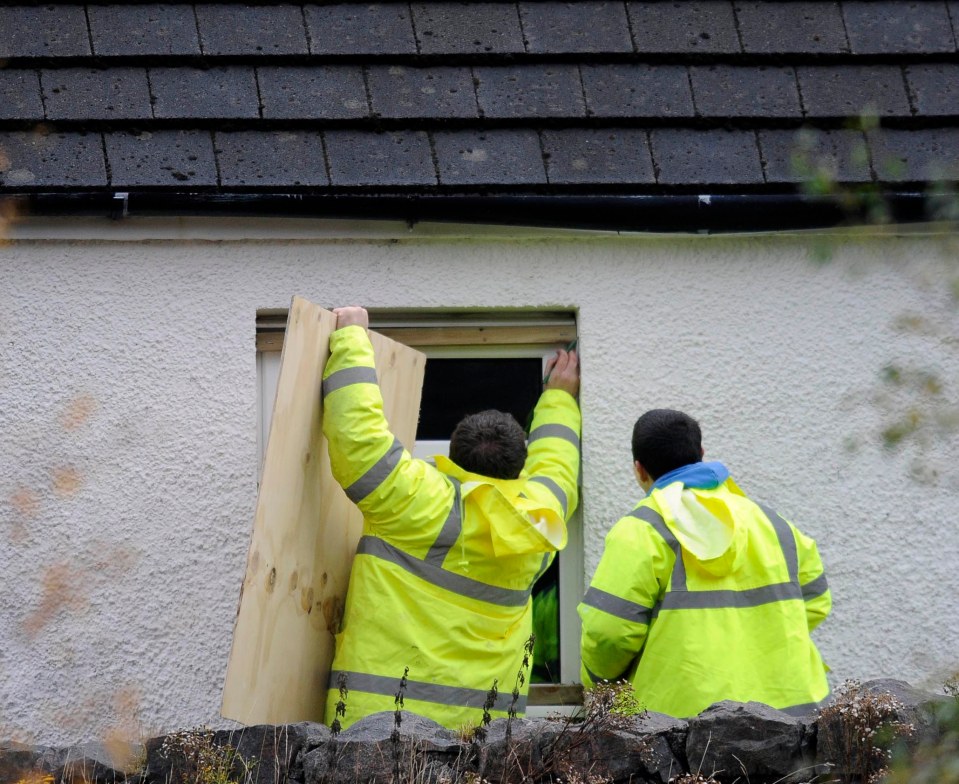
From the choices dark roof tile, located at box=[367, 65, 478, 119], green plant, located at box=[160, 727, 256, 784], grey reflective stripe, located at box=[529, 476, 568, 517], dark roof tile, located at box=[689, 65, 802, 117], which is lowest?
green plant, located at box=[160, 727, 256, 784]

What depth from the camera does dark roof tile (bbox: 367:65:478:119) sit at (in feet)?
15.6

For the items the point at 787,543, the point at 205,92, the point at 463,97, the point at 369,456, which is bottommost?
the point at 787,543

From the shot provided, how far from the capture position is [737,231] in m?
4.80

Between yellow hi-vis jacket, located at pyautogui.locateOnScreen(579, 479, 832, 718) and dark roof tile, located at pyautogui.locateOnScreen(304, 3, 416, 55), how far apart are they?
74.6 inches

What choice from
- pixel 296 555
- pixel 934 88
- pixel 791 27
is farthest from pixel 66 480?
pixel 934 88

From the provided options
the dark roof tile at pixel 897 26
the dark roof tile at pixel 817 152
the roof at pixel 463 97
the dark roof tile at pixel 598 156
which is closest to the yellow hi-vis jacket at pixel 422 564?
the roof at pixel 463 97

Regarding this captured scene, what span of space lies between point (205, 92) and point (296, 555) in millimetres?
1713

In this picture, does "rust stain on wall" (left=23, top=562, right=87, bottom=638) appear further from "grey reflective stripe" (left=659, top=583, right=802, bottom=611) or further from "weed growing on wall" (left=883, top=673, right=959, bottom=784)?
"weed growing on wall" (left=883, top=673, right=959, bottom=784)

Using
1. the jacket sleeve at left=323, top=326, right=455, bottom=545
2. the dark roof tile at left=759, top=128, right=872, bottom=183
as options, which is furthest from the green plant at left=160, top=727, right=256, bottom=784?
the dark roof tile at left=759, top=128, right=872, bottom=183

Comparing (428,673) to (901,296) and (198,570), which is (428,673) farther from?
(901,296)

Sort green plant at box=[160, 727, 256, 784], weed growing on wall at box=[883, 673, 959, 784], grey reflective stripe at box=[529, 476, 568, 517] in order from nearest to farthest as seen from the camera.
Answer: weed growing on wall at box=[883, 673, 959, 784] < green plant at box=[160, 727, 256, 784] < grey reflective stripe at box=[529, 476, 568, 517]

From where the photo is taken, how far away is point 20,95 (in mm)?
4691

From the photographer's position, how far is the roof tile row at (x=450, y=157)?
4.62 metres

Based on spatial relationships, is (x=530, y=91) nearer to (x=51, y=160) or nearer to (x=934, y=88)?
(x=934, y=88)
